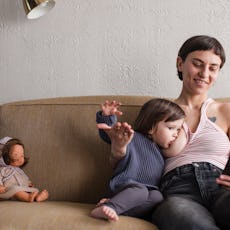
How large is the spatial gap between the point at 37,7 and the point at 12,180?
34.2 inches

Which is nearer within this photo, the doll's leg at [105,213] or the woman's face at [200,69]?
the doll's leg at [105,213]

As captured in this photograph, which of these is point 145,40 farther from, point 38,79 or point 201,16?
point 38,79

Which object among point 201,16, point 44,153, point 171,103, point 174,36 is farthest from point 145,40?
point 44,153

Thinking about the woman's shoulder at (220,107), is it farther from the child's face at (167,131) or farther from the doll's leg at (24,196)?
the doll's leg at (24,196)

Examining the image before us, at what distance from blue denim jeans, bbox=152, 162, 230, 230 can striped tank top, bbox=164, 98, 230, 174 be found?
0.03 metres

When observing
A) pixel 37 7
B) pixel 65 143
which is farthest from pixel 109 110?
pixel 37 7

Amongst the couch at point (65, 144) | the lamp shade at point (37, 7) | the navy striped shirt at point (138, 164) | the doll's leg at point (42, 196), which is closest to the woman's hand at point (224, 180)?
the navy striped shirt at point (138, 164)

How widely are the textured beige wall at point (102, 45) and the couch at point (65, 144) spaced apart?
0.26 metres

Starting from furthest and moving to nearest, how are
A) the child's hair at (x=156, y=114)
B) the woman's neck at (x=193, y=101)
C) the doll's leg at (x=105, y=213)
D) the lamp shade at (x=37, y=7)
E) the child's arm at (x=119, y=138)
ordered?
the lamp shade at (x=37, y=7) < the woman's neck at (x=193, y=101) < the child's hair at (x=156, y=114) < the child's arm at (x=119, y=138) < the doll's leg at (x=105, y=213)

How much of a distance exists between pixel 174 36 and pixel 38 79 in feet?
2.31

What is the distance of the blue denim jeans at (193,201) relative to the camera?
125 cm

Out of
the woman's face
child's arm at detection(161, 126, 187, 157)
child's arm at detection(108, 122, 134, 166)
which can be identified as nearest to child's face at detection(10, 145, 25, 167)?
child's arm at detection(108, 122, 134, 166)

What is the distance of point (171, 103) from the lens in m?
1.64

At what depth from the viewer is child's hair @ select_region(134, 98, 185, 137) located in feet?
5.26
